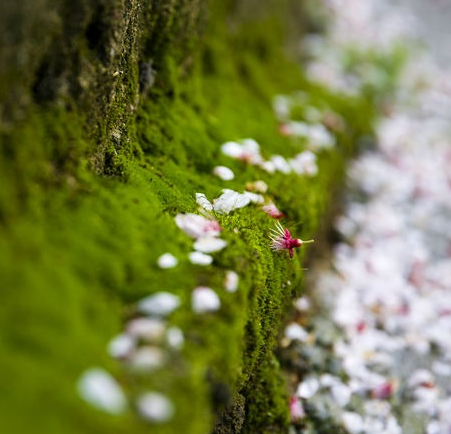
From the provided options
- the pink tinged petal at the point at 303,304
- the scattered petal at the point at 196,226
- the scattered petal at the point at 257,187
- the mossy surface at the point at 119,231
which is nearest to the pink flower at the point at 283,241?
the mossy surface at the point at 119,231

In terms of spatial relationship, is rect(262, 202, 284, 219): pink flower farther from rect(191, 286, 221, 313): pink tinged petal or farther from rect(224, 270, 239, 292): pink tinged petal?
rect(191, 286, 221, 313): pink tinged petal

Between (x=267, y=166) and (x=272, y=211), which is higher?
(x=267, y=166)

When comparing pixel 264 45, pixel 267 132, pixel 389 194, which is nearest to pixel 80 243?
pixel 267 132

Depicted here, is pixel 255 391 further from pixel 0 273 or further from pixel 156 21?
pixel 156 21

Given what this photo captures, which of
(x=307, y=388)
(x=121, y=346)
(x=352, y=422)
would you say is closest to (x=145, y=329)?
(x=121, y=346)

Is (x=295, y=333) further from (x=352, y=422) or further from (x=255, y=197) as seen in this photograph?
(x=255, y=197)

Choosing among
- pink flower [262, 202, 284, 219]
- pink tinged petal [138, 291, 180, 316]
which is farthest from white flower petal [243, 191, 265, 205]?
pink tinged petal [138, 291, 180, 316]
